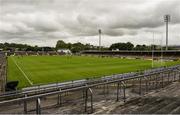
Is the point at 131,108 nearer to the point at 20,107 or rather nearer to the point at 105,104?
the point at 105,104

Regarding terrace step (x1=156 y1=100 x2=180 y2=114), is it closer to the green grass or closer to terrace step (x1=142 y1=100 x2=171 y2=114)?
terrace step (x1=142 y1=100 x2=171 y2=114)

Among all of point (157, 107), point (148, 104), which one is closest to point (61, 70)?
point (148, 104)

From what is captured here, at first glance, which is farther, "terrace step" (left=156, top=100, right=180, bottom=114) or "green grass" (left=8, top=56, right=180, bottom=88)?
"green grass" (left=8, top=56, right=180, bottom=88)

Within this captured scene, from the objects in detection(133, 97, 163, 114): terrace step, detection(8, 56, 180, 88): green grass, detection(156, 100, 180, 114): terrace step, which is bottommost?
detection(8, 56, 180, 88): green grass

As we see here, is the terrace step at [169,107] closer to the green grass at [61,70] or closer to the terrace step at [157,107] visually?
the terrace step at [157,107]

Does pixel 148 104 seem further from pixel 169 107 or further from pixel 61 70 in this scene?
pixel 61 70

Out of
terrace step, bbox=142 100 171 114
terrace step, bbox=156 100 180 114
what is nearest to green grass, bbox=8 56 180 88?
terrace step, bbox=142 100 171 114

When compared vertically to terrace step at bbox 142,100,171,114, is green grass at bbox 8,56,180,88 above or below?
below

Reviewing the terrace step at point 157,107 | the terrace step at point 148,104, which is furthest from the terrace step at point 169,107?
the terrace step at point 148,104

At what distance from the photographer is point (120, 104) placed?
9438 mm

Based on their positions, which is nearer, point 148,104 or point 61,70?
point 148,104

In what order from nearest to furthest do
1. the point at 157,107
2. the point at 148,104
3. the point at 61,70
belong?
1. the point at 157,107
2. the point at 148,104
3. the point at 61,70

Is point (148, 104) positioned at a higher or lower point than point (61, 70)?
higher

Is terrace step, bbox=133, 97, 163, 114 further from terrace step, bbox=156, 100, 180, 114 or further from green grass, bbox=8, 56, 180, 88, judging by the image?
green grass, bbox=8, 56, 180, 88
